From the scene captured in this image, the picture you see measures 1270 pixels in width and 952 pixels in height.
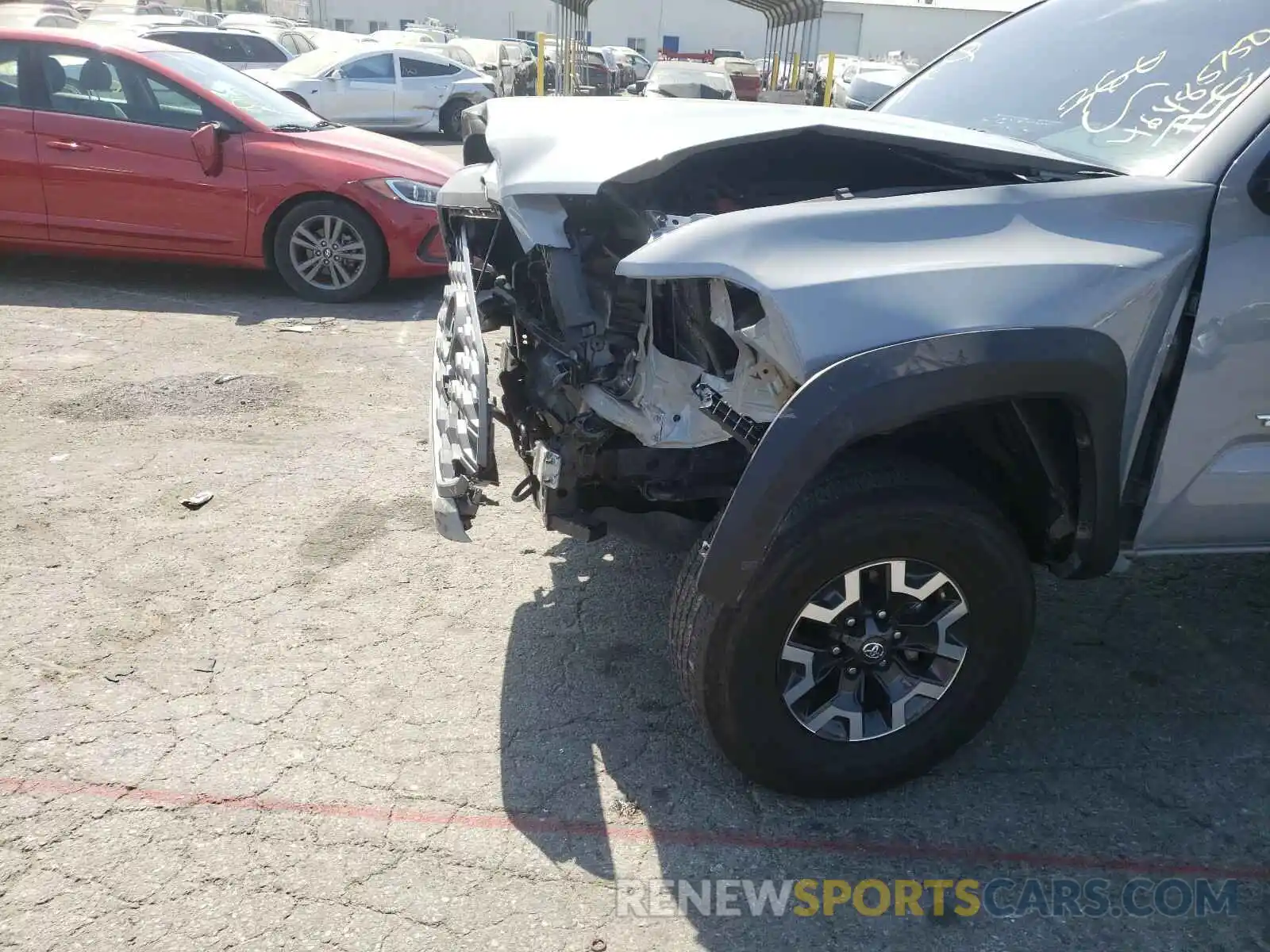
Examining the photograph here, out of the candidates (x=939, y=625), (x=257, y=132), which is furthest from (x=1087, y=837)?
(x=257, y=132)

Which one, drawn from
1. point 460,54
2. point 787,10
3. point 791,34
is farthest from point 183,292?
point 460,54

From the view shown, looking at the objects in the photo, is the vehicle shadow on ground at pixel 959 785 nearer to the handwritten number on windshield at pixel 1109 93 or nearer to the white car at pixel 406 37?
the handwritten number on windshield at pixel 1109 93

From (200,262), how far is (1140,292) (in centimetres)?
631

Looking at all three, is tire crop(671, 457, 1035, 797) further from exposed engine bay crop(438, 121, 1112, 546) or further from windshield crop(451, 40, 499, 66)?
windshield crop(451, 40, 499, 66)

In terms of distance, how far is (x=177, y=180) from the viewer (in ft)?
21.9

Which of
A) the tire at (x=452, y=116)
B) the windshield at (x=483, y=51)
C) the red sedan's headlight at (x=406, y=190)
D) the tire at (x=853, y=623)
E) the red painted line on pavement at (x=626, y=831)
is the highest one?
the windshield at (x=483, y=51)

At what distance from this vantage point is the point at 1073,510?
262 cm

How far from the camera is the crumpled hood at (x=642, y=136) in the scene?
2.54 meters

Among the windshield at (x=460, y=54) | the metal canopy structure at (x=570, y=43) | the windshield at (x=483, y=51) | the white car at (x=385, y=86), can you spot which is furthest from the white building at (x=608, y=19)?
the white car at (x=385, y=86)

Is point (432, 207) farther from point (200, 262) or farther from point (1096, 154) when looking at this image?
point (1096, 154)

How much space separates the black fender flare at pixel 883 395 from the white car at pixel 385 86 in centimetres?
1646

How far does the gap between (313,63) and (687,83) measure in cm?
739

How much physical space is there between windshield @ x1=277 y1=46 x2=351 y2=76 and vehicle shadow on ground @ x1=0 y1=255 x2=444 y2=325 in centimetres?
1068

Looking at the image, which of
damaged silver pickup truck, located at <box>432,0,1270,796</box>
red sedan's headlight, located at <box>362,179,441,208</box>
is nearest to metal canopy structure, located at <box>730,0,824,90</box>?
red sedan's headlight, located at <box>362,179,441,208</box>
